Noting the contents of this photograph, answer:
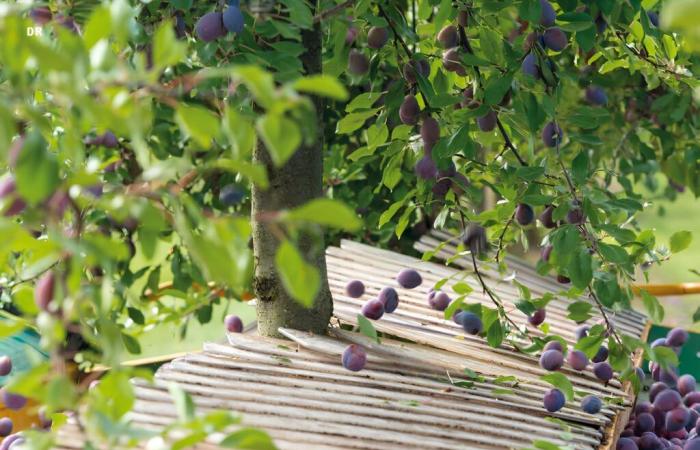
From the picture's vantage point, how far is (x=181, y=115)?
77 centimetres

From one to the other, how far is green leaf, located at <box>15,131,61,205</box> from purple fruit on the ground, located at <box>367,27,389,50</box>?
948mm

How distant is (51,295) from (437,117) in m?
0.91

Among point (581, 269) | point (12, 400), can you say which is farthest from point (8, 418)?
point (581, 269)

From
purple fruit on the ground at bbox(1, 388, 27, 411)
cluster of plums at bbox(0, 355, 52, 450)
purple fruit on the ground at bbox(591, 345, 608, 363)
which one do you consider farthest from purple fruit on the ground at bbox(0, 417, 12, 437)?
purple fruit on the ground at bbox(591, 345, 608, 363)

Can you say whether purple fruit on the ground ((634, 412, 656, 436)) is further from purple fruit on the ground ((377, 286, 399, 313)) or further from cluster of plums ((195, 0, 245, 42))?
cluster of plums ((195, 0, 245, 42))

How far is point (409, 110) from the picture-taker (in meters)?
1.61

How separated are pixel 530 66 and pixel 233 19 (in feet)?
1.49

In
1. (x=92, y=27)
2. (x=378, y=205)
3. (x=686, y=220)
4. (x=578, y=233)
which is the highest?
(x=92, y=27)

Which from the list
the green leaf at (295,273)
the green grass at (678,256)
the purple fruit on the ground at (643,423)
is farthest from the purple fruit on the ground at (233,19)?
the green grass at (678,256)

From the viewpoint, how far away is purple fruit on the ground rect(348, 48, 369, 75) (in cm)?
163

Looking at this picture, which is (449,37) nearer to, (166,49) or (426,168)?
(426,168)

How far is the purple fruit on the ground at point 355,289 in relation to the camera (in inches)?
83.0

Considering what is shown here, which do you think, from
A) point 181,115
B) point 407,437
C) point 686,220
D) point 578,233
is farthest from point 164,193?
point 686,220

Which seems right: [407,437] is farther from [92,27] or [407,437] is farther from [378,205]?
[378,205]
